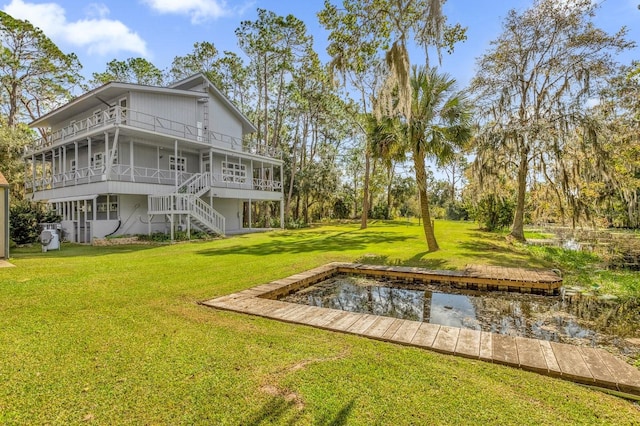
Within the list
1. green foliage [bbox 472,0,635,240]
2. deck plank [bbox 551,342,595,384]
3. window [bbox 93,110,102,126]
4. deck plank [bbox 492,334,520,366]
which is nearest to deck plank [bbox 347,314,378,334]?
deck plank [bbox 492,334,520,366]

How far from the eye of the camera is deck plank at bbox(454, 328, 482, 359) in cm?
363

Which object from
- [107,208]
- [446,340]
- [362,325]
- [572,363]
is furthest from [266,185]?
[572,363]

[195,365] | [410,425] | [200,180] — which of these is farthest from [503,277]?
[200,180]

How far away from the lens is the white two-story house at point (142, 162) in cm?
1617

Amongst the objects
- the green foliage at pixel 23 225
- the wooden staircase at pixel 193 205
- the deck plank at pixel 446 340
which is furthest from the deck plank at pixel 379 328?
the green foliage at pixel 23 225

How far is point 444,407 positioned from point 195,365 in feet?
7.64

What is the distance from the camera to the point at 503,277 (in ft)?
24.8

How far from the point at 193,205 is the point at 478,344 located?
48.9ft

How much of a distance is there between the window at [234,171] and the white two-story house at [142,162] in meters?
0.11

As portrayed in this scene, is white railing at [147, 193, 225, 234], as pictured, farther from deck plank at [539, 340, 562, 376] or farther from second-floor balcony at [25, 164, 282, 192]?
deck plank at [539, 340, 562, 376]

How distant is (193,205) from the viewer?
1623 cm

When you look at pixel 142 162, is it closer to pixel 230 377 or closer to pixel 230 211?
pixel 230 211

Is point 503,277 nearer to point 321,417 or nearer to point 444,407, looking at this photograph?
point 444,407

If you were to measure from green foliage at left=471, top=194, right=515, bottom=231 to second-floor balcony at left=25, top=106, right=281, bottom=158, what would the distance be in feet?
57.5
